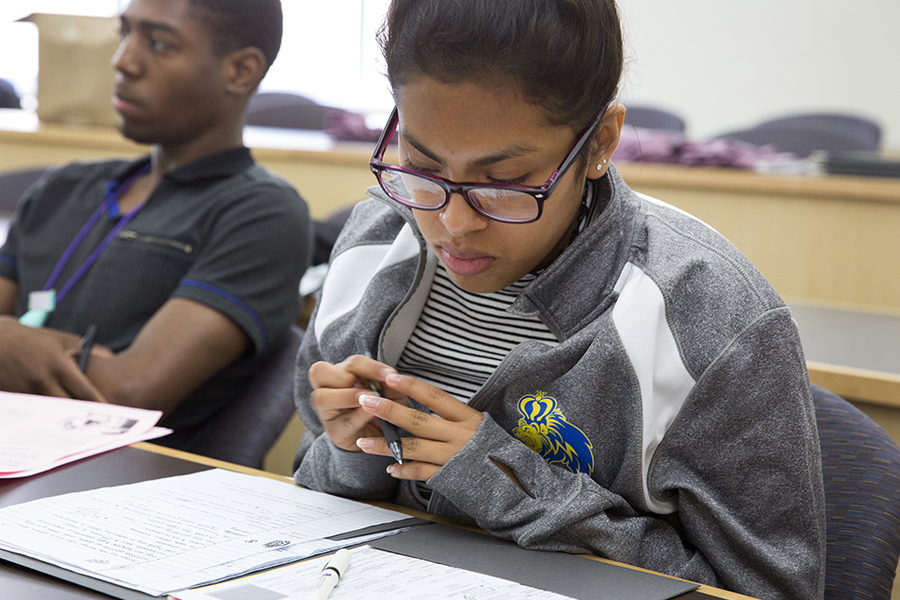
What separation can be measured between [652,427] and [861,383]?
71 cm

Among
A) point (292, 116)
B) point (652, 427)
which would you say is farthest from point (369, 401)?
point (292, 116)

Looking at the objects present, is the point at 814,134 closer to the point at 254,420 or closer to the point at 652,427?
the point at 254,420

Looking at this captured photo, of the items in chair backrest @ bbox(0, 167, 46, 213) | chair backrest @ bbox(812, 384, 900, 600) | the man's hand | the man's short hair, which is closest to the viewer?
chair backrest @ bbox(812, 384, 900, 600)

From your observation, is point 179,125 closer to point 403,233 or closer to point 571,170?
point 403,233

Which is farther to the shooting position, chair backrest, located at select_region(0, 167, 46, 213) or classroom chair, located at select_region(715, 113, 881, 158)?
classroom chair, located at select_region(715, 113, 881, 158)

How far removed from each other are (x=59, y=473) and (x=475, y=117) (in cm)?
55

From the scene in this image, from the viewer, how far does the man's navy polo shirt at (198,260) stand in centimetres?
147

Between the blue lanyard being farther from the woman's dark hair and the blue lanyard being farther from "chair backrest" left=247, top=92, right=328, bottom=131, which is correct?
"chair backrest" left=247, top=92, right=328, bottom=131

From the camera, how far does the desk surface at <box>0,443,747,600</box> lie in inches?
26.7

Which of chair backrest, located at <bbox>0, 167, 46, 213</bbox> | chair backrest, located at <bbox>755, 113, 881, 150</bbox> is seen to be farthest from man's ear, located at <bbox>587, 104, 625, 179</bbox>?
chair backrest, located at <bbox>755, 113, 881, 150</bbox>

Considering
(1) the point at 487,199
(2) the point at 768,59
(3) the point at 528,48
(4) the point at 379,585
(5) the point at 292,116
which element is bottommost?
(5) the point at 292,116

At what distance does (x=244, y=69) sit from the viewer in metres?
1.64

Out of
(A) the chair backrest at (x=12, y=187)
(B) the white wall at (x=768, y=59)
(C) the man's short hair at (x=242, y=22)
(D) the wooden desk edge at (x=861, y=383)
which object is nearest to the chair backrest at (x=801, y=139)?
(B) the white wall at (x=768, y=59)

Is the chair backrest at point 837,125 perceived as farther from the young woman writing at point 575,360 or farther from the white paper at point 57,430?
the white paper at point 57,430
